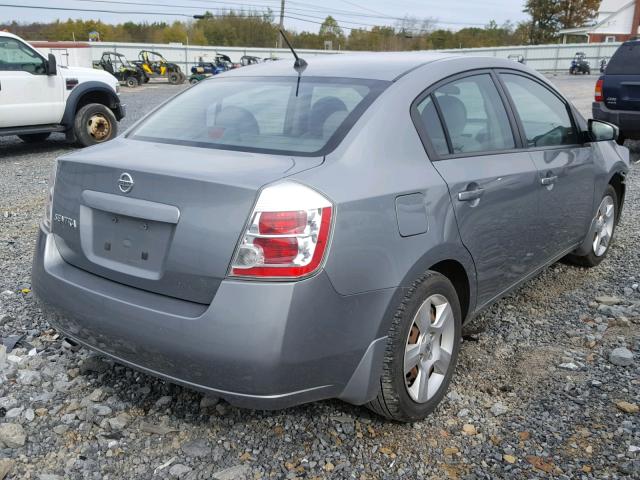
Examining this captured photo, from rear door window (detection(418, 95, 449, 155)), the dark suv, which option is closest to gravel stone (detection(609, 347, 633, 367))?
rear door window (detection(418, 95, 449, 155))

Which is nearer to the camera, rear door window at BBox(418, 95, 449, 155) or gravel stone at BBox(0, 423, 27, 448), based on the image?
gravel stone at BBox(0, 423, 27, 448)

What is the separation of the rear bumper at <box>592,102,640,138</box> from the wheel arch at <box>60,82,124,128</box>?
8439 millimetres

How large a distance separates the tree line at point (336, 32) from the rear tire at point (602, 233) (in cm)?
7294

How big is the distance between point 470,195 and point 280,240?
1128 mm

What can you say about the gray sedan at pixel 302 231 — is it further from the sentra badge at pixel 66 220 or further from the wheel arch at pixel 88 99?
the wheel arch at pixel 88 99

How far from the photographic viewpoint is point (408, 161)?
8.75 feet

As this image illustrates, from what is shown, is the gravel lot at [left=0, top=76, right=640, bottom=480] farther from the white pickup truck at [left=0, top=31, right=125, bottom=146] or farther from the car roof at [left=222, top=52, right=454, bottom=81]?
the white pickup truck at [left=0, top=31, right=125, bottom=146]

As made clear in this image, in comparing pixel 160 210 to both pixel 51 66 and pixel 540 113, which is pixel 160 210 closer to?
pixel 540 113

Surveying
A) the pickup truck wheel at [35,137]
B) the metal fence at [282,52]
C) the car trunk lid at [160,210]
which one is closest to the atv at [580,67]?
the metal fence at [282,52]

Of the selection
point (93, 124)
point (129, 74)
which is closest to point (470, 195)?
point (93, 124)

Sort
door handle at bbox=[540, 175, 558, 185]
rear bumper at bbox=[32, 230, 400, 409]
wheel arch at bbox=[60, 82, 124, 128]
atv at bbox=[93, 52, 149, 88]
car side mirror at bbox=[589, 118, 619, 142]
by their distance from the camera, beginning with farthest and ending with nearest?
1. atv at bbox=[93, 52, 149, 88]
2. wheel arch at bbox=[60, 82, 124, 128]
3. car side mirror at bbox=[589, 118, 619, 142]
4. door handle at bbox=[540, 175, 558, 185]
5. rear bumper at bbox=[32, 230, 400, 409]

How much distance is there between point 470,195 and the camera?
9.59 feet

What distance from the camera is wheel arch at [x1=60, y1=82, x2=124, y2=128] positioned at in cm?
1060

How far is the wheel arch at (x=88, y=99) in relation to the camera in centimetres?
1060
